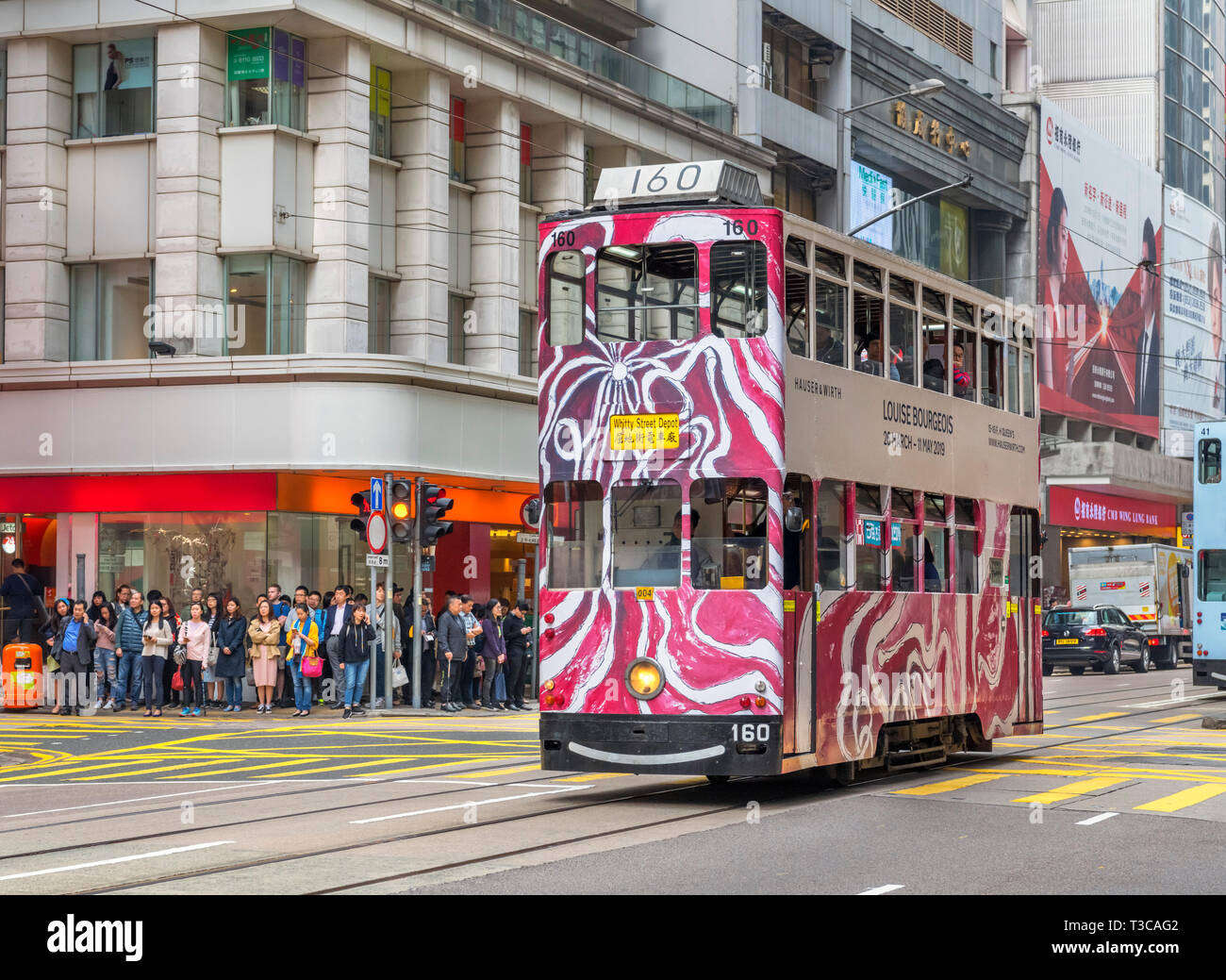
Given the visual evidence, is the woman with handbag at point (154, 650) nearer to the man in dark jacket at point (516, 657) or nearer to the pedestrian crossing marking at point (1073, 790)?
the man in dark jacket at point (516, 657)

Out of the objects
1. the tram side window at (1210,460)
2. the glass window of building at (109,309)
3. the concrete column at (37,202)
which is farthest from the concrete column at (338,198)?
the tram side window at (1210,460)

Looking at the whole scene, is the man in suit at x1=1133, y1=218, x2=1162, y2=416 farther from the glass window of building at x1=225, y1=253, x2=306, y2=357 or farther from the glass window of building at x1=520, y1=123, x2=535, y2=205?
the glass window of building at x1=225, y1=253, x2=306, y2=357

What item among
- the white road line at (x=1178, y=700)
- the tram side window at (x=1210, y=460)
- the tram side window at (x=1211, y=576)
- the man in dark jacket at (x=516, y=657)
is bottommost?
the white road line at (x=1178, y=700)

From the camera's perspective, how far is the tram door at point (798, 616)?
1355 centimetres

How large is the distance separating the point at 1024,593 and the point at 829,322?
5253 millimetres

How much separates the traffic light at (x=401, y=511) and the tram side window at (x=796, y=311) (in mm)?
12385

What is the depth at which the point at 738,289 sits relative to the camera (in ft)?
45.0

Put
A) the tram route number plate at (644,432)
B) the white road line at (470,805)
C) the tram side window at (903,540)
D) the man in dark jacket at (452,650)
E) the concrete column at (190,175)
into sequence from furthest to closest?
1. the concrete column at (190,175)
2. the man in dark jacket at (452,650)
3. the tram side window at (903,540)
4. the tram route number plate at (644,432)
5. the white road line at (470,805)

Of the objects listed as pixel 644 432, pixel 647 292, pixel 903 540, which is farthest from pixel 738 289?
pixel 903 540

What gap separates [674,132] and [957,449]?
23.1 metres

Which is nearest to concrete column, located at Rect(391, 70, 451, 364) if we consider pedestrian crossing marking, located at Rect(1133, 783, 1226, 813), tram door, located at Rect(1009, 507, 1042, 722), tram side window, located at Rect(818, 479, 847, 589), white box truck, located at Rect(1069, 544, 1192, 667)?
tram door, located at Rect(1009, 507, 1042, 722)
